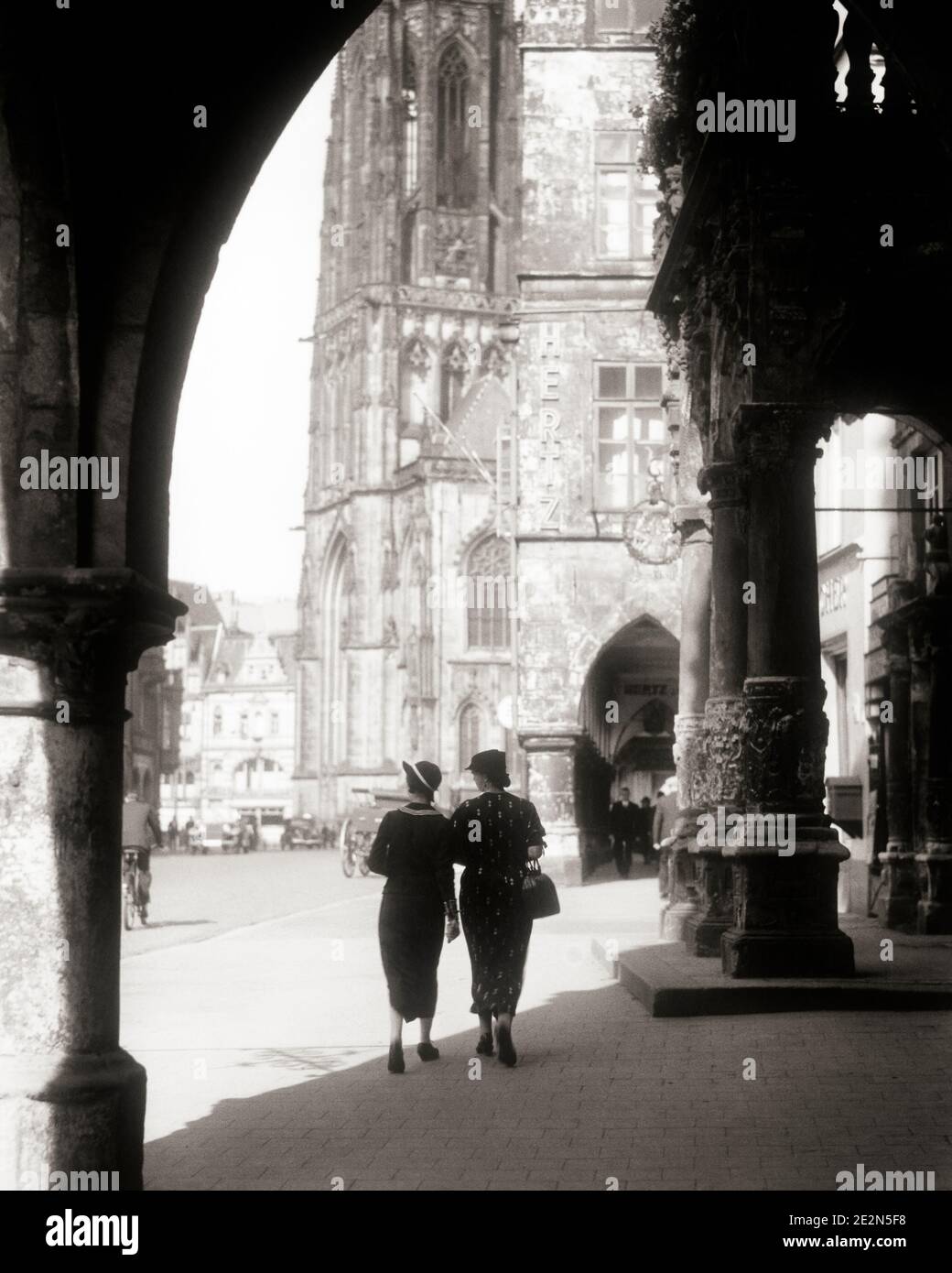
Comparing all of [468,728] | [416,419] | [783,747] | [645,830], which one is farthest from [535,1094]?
[416,419]

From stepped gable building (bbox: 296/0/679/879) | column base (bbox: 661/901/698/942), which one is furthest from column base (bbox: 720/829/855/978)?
stepped gable building (bbox: 296/0/679/879)

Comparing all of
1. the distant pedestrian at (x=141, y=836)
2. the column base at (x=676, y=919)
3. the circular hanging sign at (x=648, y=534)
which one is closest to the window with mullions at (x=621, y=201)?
the circular hanging sign at (x=648, y=534)

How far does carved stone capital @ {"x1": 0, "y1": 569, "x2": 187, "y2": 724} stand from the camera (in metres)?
6.77

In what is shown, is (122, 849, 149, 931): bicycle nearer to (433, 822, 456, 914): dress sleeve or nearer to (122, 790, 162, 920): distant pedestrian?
(122, 790, 162, 920): distant pedestrian

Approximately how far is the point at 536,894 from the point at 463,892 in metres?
0.42

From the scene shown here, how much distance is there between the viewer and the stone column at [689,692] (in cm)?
1784

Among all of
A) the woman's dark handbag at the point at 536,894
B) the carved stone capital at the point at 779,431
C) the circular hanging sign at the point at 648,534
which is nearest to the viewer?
the woman's dark handbag at the point at 536,894

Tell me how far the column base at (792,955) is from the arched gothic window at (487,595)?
7160 centimetres

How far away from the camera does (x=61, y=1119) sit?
257 inches

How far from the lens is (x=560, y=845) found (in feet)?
113

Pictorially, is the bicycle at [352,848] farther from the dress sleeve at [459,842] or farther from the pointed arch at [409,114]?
the pointed arch at [409,114]

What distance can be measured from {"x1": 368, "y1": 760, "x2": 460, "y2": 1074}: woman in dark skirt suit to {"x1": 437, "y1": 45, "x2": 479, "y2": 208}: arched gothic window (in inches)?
Answer: 3403
